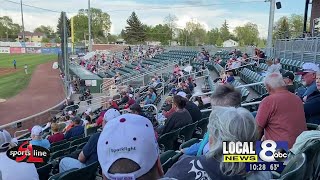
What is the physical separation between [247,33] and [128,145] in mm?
85887

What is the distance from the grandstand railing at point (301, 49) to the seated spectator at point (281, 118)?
31.7 feet

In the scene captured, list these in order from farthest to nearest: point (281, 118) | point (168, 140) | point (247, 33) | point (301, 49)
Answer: point (247, 33)
point (301, 49)
point (168, 140)
point (281, 118)

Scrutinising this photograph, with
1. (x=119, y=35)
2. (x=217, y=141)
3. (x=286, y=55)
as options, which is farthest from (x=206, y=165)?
(x=119, y=35)

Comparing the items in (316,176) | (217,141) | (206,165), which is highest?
(217,141)

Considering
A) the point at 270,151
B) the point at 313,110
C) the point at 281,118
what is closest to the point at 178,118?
the point at 313,110

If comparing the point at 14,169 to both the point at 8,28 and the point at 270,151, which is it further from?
the point at 8,28

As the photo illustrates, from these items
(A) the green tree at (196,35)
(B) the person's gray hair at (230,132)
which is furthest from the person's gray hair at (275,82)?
(A) the green tree at (196,35)

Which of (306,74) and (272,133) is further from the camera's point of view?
(306,74)

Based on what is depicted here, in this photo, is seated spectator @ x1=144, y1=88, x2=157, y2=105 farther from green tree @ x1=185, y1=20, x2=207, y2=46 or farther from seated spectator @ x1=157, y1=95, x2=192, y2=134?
green tree @ x1=185, y1=20, x2=207, y2=46

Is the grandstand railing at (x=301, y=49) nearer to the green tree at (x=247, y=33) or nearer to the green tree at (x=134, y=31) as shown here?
the green tree at (x=247, y=33)

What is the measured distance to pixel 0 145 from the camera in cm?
381

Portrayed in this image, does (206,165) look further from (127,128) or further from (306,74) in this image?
(306,74)

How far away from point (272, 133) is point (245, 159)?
162 cm

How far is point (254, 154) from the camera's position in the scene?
6.00 ft
